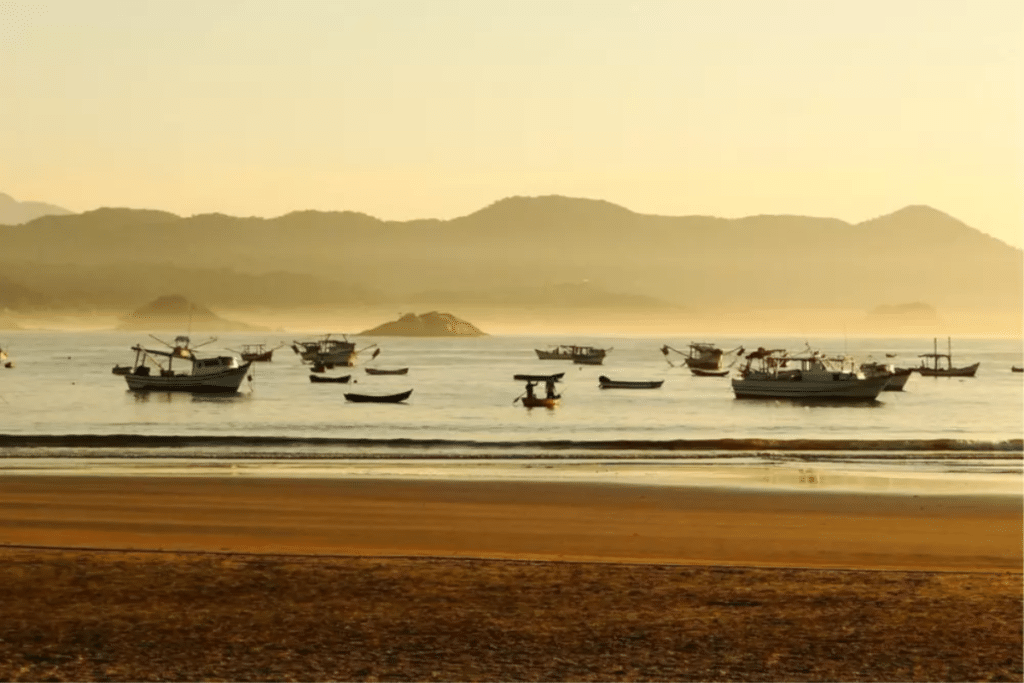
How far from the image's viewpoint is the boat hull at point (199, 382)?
10681 centimetres

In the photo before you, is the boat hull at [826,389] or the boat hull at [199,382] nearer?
the boat hull at [826,389]

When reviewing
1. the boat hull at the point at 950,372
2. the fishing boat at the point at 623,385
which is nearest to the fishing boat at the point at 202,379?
the fishing boat at the point at 623,385

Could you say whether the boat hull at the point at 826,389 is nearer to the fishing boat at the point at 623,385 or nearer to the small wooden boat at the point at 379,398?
the fishing boat at the point at 623,385

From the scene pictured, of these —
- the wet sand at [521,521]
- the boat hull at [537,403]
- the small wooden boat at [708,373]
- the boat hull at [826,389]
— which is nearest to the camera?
the wet sand at [521,521]

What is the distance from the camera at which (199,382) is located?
10775 cm

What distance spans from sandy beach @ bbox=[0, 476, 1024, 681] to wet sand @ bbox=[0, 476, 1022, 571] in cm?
11

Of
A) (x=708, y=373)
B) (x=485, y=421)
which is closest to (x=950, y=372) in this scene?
(x=708, y=373)

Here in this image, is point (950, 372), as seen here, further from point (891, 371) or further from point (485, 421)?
point (485, 421)

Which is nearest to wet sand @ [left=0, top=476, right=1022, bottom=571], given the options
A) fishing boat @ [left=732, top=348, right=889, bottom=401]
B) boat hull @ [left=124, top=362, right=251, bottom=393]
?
fishing boat @ [left=732, top=348, right=889, bottom=401]

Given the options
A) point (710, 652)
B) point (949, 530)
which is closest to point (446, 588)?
point (710, 652)

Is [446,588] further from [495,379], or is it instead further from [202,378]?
[495,379]

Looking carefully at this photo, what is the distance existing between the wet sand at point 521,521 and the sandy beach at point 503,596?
115 mm

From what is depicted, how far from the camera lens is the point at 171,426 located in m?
71.1

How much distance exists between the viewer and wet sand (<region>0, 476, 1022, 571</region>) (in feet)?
68.7
